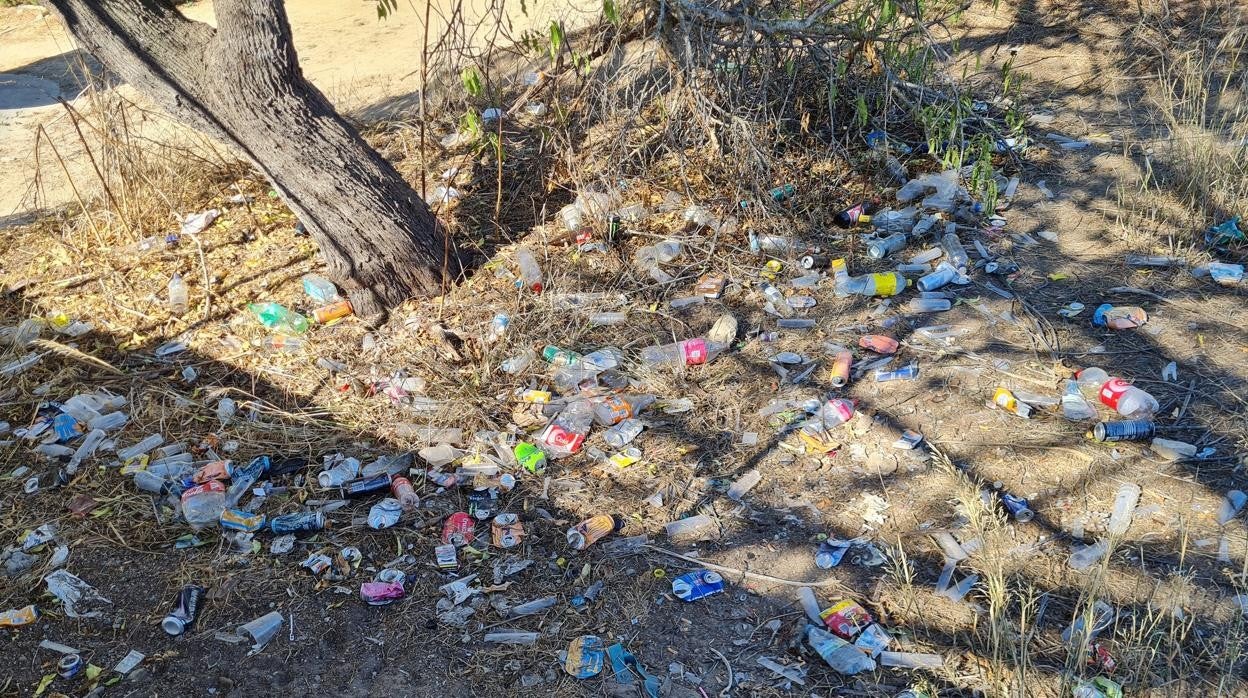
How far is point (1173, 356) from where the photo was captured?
332cm

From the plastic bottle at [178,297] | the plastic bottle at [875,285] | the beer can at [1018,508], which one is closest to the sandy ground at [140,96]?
the plastic bottle at [178,297]

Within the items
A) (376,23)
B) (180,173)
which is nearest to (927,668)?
(180,173)

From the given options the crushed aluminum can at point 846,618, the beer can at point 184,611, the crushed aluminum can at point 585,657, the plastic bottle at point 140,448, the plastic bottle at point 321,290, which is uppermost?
the plastic bottle at point 321,290

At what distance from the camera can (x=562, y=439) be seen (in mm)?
3230

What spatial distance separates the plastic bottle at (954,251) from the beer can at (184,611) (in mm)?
3241

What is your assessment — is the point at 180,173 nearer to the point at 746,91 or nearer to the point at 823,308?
the point at 746,91

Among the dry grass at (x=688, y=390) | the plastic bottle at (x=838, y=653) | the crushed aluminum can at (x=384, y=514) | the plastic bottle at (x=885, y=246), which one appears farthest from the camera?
the plastic bottle at (x=885, y=246)

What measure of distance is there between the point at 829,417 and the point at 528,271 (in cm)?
159

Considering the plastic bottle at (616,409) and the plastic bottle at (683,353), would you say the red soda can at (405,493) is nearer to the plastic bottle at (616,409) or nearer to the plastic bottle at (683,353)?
the plastic bottle at (616,409)

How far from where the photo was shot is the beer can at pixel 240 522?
117 inches

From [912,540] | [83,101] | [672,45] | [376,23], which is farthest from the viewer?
[376,23]

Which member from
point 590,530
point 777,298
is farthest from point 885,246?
point 590,530

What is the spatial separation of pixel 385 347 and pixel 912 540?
7.51ft

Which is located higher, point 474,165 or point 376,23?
point 376,23
